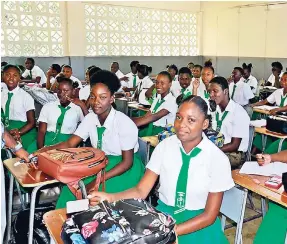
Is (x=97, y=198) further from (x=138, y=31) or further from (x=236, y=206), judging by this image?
(x=138, y=31)

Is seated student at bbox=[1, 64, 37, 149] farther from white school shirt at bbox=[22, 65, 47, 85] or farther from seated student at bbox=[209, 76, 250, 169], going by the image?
white school shirt at bbox=[22, 65, 47, 85]

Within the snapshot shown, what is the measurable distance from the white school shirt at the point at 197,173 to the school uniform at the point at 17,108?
2449mm

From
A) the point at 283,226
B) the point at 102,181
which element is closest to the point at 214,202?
the point at 283,226

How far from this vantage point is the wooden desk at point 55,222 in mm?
1563

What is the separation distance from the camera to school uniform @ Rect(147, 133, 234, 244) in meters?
1.88

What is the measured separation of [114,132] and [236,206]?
3.64 feet

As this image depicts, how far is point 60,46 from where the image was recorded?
9.47 m

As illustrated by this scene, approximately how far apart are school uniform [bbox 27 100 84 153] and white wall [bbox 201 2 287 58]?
7.10 metres

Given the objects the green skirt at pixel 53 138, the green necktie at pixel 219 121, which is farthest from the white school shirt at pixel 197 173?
the green skirt at pixel 53 138

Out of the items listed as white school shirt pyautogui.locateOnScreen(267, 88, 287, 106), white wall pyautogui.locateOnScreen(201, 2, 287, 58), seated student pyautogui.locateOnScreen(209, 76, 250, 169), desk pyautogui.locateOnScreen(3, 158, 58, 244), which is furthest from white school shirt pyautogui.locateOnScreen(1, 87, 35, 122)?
white wall pyautogui.locateOnScreen(201, 2, 287, 58)

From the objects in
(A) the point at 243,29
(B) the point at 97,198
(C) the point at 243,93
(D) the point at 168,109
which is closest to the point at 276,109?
(D) the point at 168,109

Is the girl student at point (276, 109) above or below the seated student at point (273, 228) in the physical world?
above

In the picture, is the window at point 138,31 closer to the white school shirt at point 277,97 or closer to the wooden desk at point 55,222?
the white school shirt at point 277,97

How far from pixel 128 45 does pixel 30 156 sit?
8.37 metres
